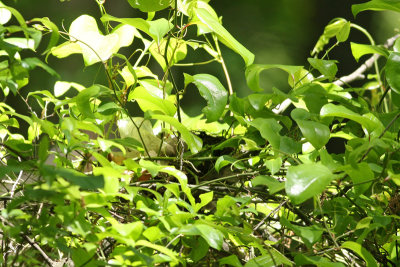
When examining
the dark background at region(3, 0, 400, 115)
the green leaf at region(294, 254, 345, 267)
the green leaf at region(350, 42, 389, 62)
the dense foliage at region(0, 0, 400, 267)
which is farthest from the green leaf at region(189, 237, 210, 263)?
the dark background at region(3, 0, 400, 115)

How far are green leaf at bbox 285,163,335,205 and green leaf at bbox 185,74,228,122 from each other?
179mm

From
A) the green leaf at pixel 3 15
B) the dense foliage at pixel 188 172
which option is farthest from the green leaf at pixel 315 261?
the green leaf at pixel 3 15

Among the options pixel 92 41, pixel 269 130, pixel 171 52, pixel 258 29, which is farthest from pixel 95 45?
pixel 258 29

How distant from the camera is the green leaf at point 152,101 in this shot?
66 cm

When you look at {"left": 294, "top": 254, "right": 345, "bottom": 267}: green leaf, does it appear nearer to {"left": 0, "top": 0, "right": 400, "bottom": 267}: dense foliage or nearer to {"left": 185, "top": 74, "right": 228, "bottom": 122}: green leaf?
{"left": 0, "top": 0, "right": 400, "bottom": 267}: dense foliage

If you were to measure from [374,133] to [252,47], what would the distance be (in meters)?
1.24

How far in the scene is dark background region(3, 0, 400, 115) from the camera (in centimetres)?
156

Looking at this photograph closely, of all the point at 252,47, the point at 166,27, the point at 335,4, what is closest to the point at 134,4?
the point at 166,27

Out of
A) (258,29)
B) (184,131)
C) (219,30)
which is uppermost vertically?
(219,30)

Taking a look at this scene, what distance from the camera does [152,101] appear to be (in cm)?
67

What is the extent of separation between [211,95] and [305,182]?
0.70 ft

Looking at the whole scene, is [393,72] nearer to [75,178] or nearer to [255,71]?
[255,71]

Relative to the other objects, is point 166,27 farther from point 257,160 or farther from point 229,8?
point 229,8

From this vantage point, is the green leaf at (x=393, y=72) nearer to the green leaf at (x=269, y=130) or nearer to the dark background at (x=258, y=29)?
the green leaf at (x=269, y=130)
